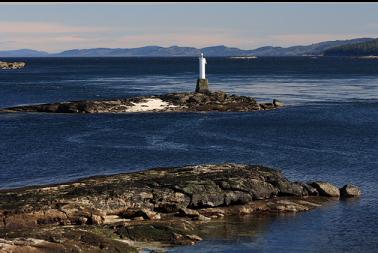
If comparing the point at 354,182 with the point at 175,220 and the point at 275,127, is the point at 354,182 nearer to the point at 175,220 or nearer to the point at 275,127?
the point at 175,220

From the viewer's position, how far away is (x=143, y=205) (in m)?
37.5

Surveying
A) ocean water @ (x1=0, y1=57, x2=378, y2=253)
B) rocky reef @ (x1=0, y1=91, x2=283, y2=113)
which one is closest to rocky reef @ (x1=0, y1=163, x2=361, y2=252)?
ocean water @ (x1=0, y1=57, x2=378, y2=253)

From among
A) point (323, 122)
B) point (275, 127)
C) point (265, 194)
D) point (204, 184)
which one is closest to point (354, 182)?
point (265, 194)

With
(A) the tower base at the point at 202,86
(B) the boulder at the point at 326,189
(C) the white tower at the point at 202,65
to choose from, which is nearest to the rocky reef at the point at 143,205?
(B) the boulder at the point at 326,189

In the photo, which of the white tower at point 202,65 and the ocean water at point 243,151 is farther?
the white tower at point 202,65

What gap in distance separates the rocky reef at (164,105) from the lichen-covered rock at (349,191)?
171ft

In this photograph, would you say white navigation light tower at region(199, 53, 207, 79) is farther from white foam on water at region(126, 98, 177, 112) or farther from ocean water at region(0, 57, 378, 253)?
ocean water at region(0, 57, 378, 253)

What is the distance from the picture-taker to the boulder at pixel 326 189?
43.5 metres

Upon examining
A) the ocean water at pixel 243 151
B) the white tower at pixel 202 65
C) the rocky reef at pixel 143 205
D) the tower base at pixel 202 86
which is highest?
the white tower at pixel 202 65

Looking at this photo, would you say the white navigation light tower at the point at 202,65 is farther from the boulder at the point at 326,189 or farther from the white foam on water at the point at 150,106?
the boulder at the point at 326,189

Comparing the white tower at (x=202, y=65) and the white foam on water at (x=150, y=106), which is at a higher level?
the white tower at (x=202, y=65)

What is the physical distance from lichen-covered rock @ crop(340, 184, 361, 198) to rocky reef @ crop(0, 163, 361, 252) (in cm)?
6

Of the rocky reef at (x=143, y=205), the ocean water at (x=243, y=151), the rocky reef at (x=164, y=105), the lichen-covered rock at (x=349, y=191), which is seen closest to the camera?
the rocky reef at (x=143, y=205)

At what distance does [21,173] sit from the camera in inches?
2004
